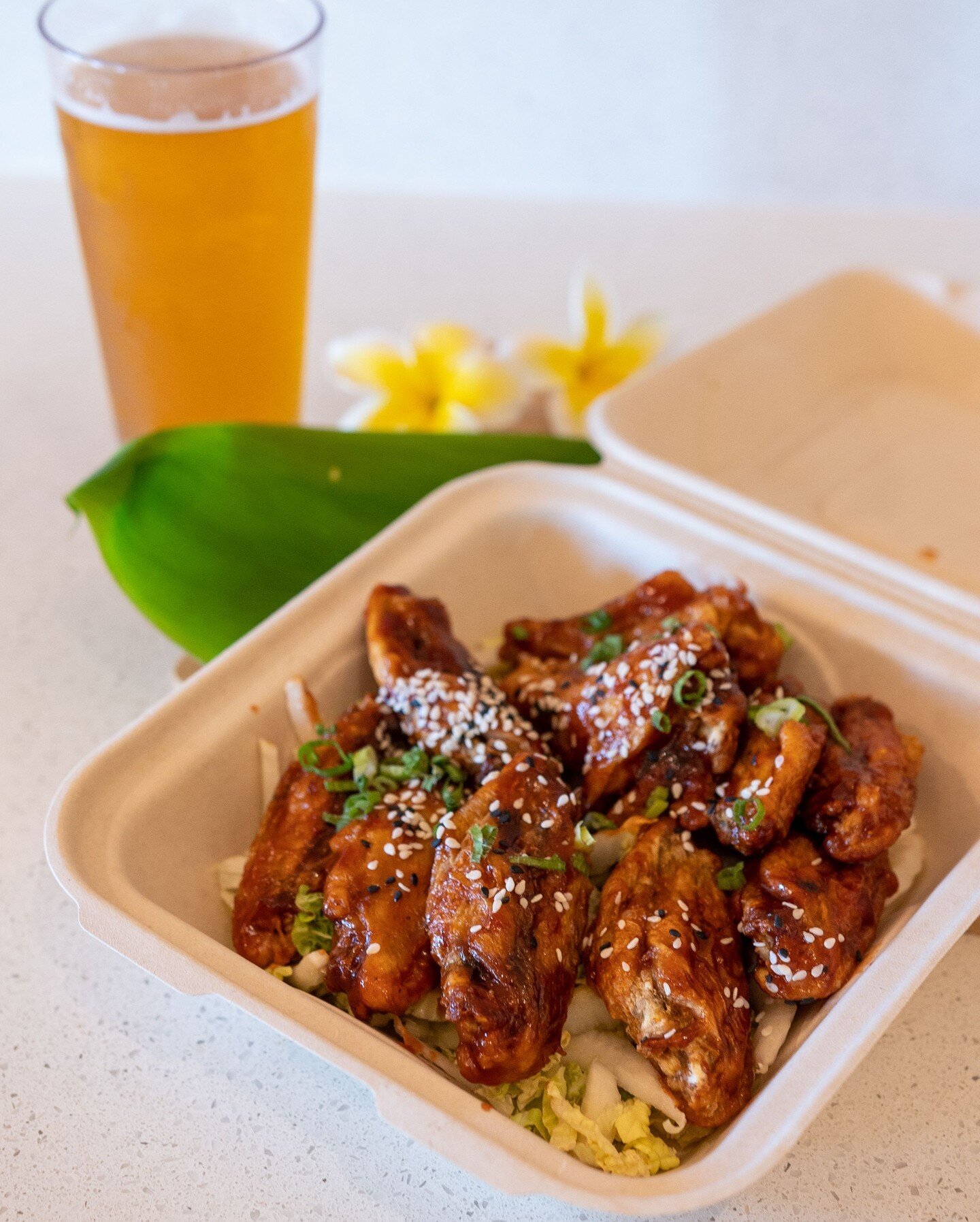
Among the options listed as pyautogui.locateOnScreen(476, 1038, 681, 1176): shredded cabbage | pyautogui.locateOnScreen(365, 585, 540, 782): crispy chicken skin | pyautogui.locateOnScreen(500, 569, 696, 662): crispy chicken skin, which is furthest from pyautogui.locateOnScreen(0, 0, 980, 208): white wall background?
pyautogui.locateOnScreen(476, 1038, 681, 1176): shredded cabbage

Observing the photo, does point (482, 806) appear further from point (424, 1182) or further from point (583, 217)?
point (583, 217)

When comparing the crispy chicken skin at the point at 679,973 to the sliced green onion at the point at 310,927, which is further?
the sliced green onion at the point at 310,927

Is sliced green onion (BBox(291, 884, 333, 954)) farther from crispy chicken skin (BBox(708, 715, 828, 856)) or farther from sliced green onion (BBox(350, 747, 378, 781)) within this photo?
crispy chicken skin (BBox(708, 715, 828, 856))

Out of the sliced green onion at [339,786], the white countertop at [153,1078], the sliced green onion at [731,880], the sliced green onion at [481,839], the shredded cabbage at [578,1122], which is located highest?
the sliced green onion at [481,839]

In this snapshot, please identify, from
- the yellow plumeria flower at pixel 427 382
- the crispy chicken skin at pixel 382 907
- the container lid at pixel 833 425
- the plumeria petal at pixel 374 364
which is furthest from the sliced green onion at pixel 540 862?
the plumeria petal at pixel 374 364

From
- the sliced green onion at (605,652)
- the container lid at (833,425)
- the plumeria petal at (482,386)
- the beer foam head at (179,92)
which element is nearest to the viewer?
the sliced green onion at (605,652)

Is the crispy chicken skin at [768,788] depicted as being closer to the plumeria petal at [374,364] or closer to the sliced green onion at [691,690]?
the sliced green onion at [691,690]

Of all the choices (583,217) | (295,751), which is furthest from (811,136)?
(295,751)
